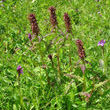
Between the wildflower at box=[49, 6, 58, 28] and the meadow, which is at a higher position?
the wildflower at box=[49, 6, 58, 28]

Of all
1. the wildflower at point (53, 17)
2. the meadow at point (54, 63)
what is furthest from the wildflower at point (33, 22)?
the wildflower at point (53, 17)

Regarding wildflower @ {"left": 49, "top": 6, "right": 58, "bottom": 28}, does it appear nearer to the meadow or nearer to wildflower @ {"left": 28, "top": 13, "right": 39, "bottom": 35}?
the meadow

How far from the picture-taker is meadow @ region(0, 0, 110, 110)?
194 cm

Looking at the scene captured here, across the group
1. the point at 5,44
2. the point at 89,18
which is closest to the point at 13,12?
the point at 5,44

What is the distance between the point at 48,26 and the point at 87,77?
1562 mm

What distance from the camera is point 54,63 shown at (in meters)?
2.49

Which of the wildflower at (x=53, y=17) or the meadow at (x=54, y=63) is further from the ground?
the wildflower at (x=53, y=17)

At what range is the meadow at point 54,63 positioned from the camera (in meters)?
1.94

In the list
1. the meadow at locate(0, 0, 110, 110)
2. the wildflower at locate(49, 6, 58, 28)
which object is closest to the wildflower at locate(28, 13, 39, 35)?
the meadow at locate(0, 0, 110, 110)

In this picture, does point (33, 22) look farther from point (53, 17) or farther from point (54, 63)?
point (54, 63)

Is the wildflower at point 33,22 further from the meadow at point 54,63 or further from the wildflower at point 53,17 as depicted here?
the wildflower at point 53,17

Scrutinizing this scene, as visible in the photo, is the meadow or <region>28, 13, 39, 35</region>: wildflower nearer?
<region>28, 13, 39, 35</region>: wildflower

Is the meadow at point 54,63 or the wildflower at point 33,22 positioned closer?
the wildflower at point 33,22

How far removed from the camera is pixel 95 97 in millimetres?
2117
